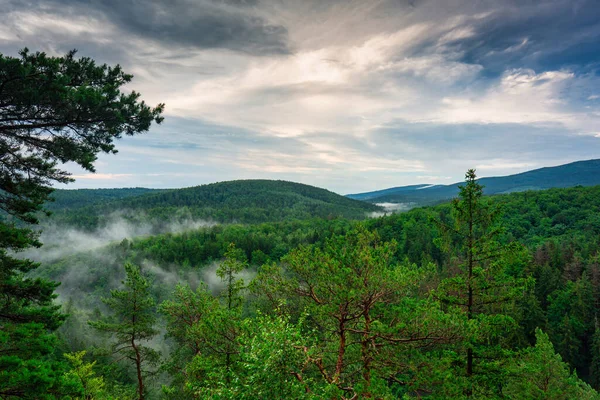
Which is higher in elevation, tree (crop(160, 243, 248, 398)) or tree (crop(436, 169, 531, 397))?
tree (crop(436, 169, 531, 397))

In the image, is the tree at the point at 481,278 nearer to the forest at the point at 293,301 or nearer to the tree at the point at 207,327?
the forest at the point at 293,301

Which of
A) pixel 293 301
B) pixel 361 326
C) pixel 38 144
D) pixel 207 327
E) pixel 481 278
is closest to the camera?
pixel 38 144

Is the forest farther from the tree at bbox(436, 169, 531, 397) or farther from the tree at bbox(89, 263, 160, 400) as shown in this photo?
the tree at bbox(89, 263, 160, 400)

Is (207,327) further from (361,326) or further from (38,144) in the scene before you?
(38,144)

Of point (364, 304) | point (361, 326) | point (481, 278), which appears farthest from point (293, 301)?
point (481, 278)

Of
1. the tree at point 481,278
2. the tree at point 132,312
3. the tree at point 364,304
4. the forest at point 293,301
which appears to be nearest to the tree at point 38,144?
the forest at point 293,301

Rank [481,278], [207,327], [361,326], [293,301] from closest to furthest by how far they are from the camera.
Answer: [481,278]
[207,327]
[361,326]
[293,301]

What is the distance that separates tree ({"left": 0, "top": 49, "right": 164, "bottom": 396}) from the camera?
7.49m

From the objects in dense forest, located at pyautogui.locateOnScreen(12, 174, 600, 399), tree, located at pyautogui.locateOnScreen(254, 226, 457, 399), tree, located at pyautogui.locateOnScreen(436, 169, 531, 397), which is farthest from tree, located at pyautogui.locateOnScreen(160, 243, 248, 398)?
tree, located at pyautogui.locateOnScreen(436, 169, 531, 397)

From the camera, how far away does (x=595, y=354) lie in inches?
1512

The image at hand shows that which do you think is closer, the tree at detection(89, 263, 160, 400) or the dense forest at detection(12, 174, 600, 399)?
the dense forest at detection(12, 174, 600, 399)

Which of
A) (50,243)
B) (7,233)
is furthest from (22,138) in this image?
(50,243)

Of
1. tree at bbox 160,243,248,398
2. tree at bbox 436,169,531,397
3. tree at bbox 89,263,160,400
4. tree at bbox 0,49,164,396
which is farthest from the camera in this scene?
tree at bbox 89,263,160,400

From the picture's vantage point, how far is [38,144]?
9102 mm
